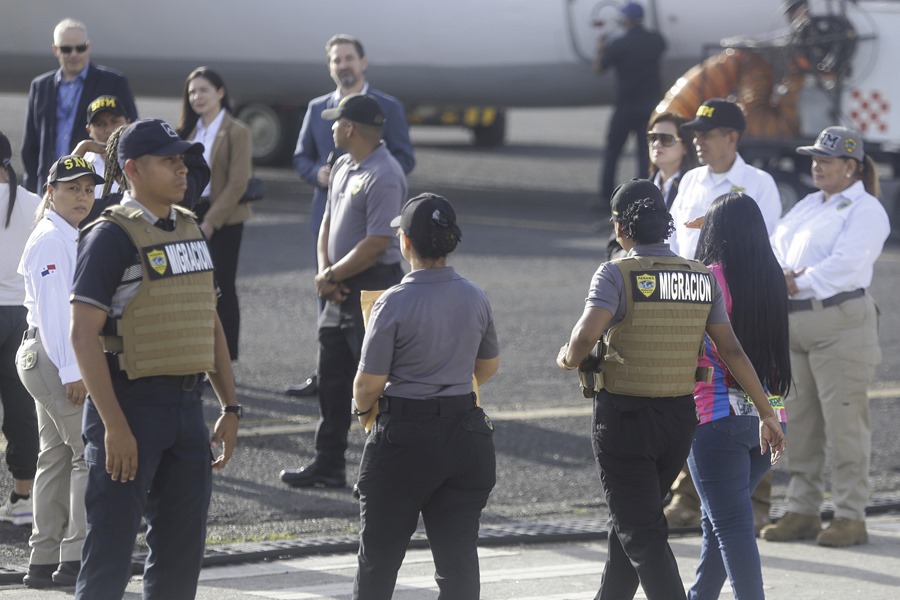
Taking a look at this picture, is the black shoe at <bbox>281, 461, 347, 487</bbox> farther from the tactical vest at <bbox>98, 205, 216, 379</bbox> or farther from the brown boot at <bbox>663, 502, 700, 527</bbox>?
the tactical vest at <bbox>98, 205, 216, 379</bbox>

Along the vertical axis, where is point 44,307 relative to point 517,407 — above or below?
above

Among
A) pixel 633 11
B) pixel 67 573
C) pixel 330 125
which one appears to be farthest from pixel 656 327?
pixel 633 11

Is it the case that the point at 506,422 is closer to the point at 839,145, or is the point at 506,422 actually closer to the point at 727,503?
the point at 839,145

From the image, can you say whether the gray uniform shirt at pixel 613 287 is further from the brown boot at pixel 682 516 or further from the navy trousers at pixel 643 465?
the brown boot at pixel 682 516

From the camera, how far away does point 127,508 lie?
4051mm

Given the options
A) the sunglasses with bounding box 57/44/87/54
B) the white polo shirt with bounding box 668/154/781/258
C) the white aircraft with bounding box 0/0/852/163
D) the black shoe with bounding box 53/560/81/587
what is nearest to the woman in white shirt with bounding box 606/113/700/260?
the white polo shirt with bounding box 668/154/781/258

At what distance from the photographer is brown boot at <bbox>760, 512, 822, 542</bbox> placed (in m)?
6.30

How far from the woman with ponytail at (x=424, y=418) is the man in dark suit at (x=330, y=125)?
3.73 metres

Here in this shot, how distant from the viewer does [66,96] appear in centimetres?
809

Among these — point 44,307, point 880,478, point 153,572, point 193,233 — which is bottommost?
point 880,478

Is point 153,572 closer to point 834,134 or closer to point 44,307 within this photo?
point 44,307

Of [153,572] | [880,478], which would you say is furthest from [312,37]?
[153,572]

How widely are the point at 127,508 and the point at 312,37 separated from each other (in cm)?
1331

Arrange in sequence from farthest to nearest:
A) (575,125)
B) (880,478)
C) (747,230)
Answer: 1. (575,125)
2. (880,478)
3. (747,230)
